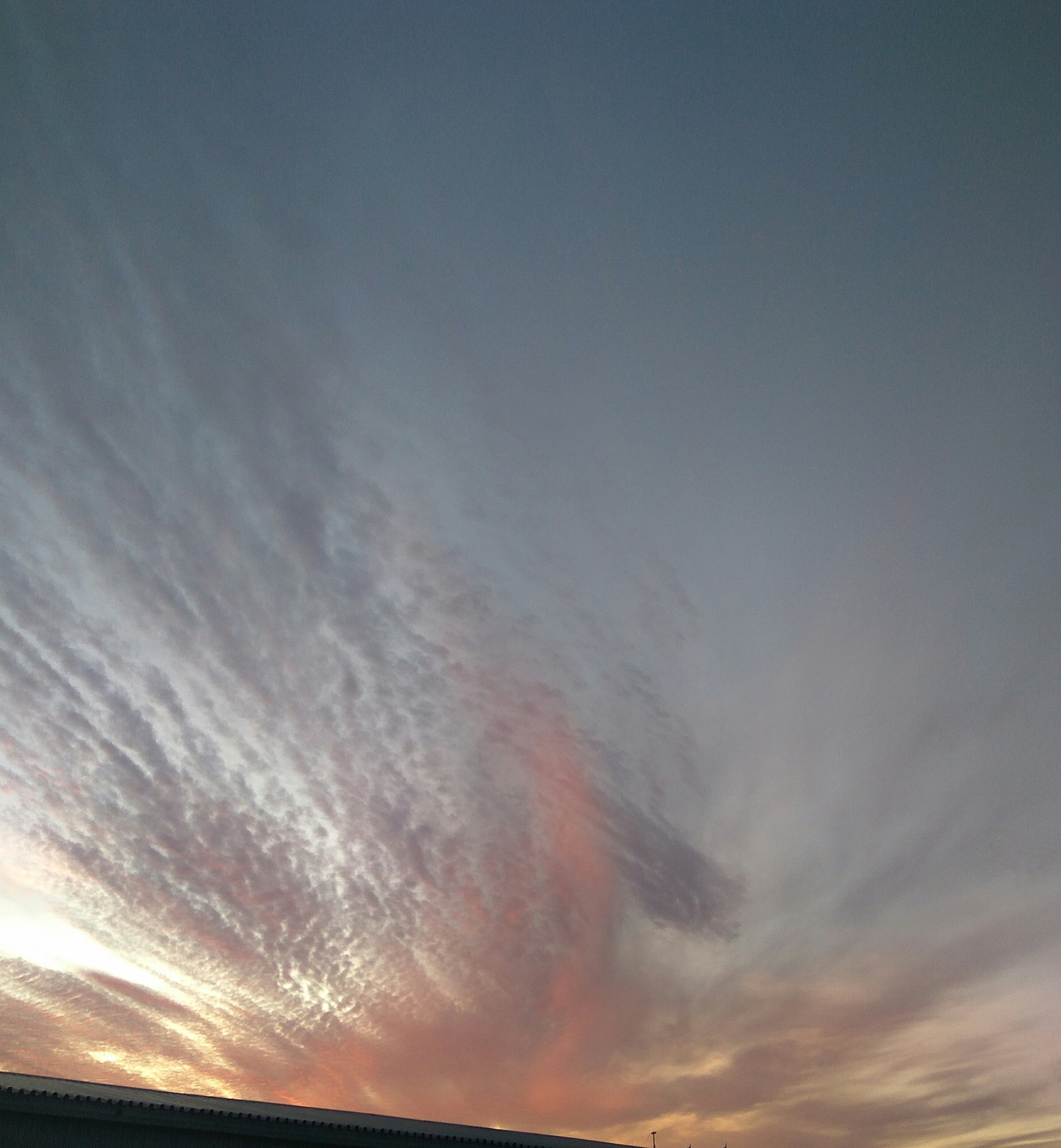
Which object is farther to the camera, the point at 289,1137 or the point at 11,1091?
the point at 289,1137

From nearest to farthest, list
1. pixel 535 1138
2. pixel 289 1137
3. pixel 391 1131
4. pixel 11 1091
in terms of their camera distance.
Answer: pixel 11 1091
pixel 289 1137
pixel 391 1131
pixel 535 1138

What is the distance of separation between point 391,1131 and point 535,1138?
2885 cm

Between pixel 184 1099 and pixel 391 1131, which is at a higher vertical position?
pixel 184 1099

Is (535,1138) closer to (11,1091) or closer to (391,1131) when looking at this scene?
(391,1131)

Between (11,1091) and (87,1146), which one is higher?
(11,1091)

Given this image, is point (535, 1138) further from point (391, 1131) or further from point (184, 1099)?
point (184, 1099)

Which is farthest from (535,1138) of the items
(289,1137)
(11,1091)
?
(11,1091)

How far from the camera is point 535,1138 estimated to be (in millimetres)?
89125

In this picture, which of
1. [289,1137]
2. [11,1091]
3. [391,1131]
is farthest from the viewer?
[391,1131]

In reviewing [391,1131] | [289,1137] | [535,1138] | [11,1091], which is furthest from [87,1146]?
[535,1138]

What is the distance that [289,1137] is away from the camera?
63938 mm

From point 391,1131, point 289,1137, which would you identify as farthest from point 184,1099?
point 391,1131

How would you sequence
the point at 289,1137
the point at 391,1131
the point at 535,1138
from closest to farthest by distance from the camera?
the point at 289,1137 < the point at 391,1131 < the point at 535,1138

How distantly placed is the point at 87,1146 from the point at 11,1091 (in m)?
6.96
